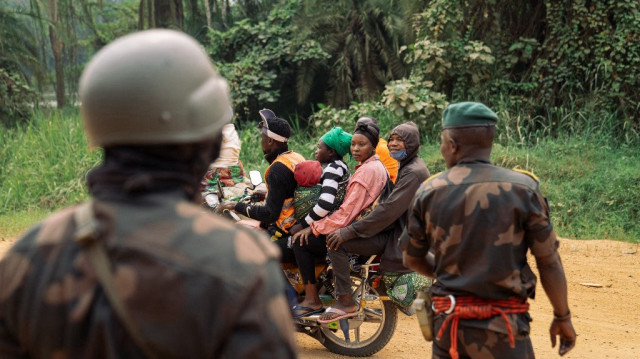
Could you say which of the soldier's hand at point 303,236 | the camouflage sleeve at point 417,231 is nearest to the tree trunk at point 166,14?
the soldier's hand at point 303,236

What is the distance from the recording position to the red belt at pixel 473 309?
3176 mm

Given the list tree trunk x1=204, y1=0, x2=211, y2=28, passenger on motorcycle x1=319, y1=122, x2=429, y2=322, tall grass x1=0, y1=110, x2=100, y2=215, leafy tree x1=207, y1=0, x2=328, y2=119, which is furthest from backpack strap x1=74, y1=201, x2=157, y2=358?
tree trunk x1=204, y1=0, x2=211, y2=28

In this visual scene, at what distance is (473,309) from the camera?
3186mm

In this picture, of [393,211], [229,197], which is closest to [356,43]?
[229,197]

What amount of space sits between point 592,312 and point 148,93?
6537mm

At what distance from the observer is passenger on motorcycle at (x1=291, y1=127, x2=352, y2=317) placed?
543 centimetres

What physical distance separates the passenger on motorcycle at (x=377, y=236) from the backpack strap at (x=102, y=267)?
12.5 ft

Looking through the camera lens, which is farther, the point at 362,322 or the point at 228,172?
the point at 228,172

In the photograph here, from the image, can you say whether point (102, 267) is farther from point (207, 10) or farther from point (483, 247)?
point (207, 10)

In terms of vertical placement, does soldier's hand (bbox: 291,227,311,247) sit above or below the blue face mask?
below

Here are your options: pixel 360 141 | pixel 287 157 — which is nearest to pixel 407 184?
pixel 360 141

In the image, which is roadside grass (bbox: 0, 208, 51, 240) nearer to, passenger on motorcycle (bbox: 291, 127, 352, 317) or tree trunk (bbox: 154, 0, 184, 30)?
tree trunk (bbox: 154, 0, 184, 30)

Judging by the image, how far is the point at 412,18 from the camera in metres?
13.4

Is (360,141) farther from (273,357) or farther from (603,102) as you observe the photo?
(603,102)
